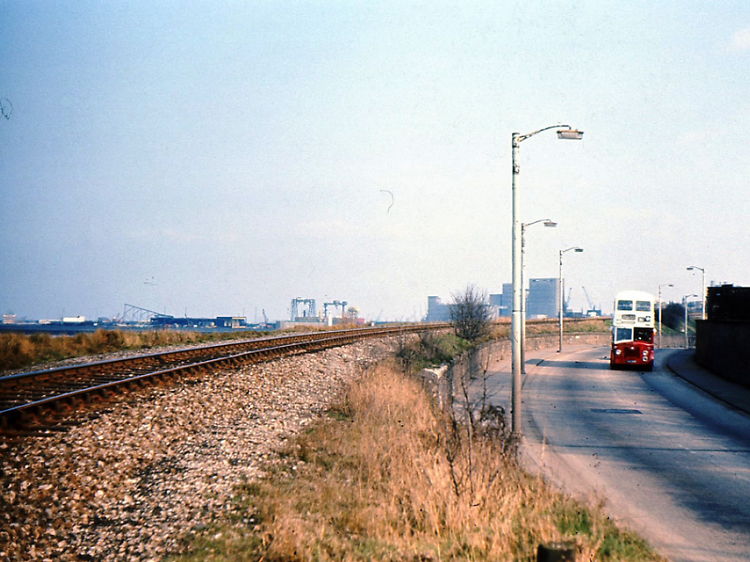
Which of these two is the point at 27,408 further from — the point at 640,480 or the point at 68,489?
the point at 640,480

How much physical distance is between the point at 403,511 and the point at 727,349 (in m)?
29.9

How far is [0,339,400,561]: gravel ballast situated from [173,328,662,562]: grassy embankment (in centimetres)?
48

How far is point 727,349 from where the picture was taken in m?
31.9

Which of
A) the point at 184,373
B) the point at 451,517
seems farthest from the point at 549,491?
the point at 184,373

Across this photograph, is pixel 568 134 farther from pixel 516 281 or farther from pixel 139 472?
pixel 139 472

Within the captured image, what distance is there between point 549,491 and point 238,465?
4.61 m

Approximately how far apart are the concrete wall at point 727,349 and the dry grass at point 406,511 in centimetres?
2391

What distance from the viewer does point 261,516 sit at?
7.35 m

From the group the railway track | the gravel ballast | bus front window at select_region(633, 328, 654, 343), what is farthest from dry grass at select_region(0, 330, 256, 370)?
bus front window at select_region(633, 328, 654, 343)

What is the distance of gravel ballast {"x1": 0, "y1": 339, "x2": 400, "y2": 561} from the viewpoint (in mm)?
6648

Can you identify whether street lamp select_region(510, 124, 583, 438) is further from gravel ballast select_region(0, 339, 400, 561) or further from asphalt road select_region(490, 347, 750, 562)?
gravel ballast select_region(0, 339, 400, 561)

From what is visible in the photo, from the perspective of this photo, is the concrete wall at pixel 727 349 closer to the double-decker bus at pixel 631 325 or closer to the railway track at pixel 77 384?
the double-decker bus at pixel 631 325

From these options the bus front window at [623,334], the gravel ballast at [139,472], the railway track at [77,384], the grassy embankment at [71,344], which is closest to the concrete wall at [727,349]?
the bus front window at [623,334]

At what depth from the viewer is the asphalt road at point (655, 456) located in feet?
29.9
